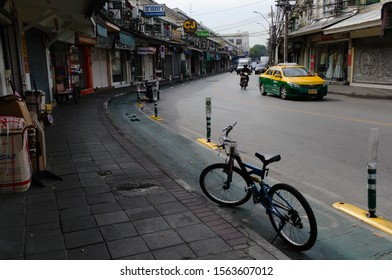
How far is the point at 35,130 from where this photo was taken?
5.91 m

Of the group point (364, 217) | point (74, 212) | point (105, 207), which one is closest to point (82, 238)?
point (74, 212)

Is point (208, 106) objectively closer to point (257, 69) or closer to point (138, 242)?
point (138, 242)

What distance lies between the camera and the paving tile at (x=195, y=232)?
12.8 feet

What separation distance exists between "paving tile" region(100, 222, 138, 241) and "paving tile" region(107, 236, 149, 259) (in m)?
0.10

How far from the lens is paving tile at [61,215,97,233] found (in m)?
4.12

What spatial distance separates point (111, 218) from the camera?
14.5 ft

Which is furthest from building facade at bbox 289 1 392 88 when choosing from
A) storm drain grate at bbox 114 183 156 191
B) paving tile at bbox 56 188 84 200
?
paving tile at bbox 56 188 84 200

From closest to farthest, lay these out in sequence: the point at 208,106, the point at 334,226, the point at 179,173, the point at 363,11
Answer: the point at 334,226 → the point at 179,173 → the point at 208,106 → the point at 363,11

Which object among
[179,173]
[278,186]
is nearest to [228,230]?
[278,186]

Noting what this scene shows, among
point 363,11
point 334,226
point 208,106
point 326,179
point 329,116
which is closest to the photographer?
point 334,226

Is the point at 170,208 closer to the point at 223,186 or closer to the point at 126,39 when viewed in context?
the point at 223,186

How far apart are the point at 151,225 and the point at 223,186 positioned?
1.37 meters

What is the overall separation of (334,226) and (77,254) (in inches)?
115

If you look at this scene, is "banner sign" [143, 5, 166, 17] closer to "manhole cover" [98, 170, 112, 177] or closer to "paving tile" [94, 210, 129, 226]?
"manhole cover" [98, 170, 112, 177]
